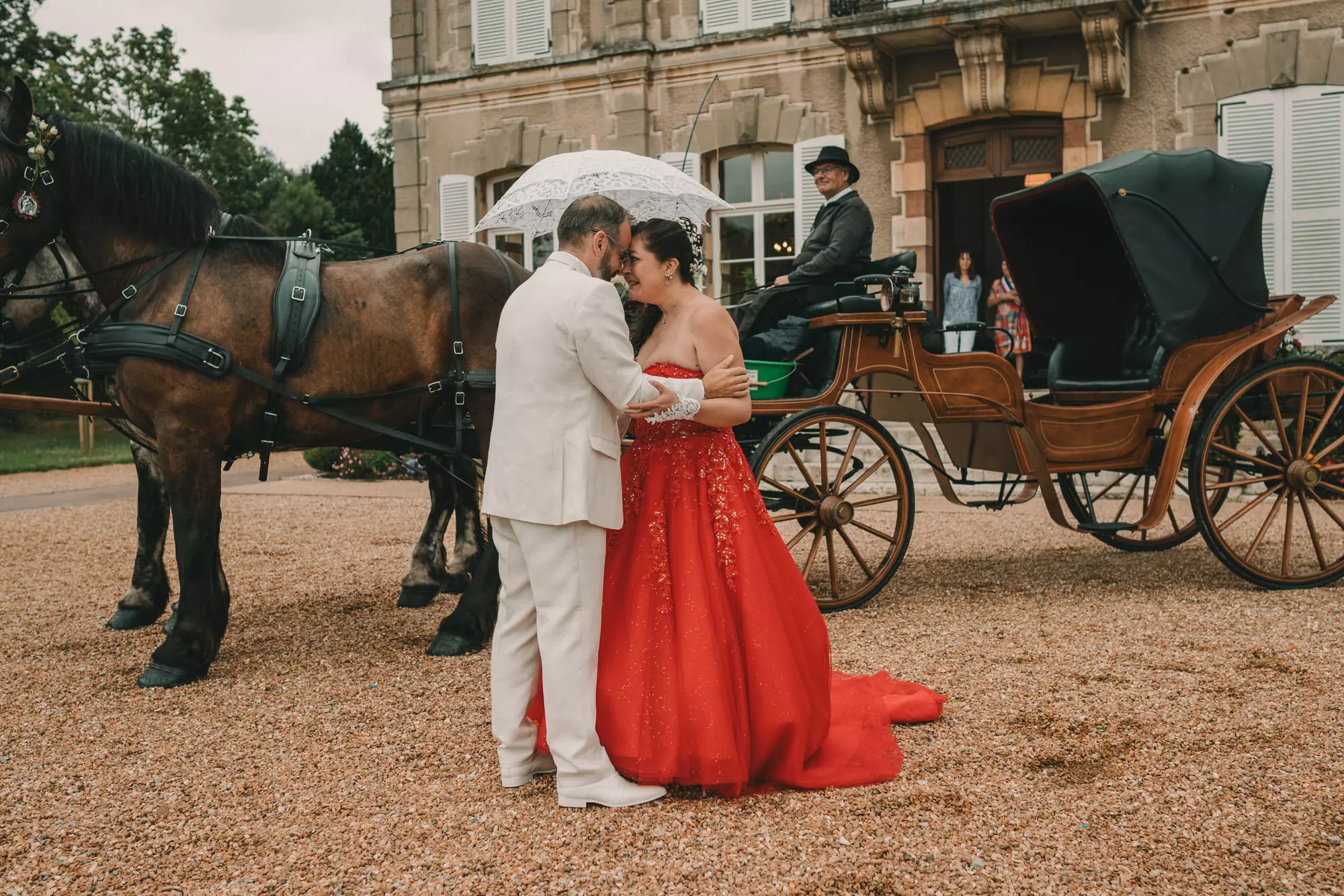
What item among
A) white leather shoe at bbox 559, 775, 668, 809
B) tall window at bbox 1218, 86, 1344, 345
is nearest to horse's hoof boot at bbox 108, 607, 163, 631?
white leather shoe at bbox 559, 775, 668, 809

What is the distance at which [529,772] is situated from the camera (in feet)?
10.5

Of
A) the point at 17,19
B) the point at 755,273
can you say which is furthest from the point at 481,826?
the point at 17,19

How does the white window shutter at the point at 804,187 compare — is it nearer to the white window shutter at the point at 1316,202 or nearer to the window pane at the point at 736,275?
the window pane at the point at 736,275

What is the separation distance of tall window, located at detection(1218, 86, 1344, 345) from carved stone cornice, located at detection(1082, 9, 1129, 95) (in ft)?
3.34

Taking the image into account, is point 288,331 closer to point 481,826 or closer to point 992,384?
point 481,826

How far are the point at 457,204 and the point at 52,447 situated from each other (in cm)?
852

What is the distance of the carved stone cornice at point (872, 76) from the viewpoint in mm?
11734

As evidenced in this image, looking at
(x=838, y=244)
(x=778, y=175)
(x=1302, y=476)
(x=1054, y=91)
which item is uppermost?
(x=1054, y=91)

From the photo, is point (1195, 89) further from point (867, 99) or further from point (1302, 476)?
point (1302, 476)

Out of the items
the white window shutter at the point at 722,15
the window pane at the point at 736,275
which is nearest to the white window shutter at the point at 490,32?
the white window shutter at the point at 722,15

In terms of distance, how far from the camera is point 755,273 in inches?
511

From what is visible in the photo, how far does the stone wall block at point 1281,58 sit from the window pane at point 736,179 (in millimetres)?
5376

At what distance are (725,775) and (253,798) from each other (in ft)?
4.39

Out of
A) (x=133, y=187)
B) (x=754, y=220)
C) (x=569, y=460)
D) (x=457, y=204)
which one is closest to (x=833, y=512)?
(x=569, y=460)
